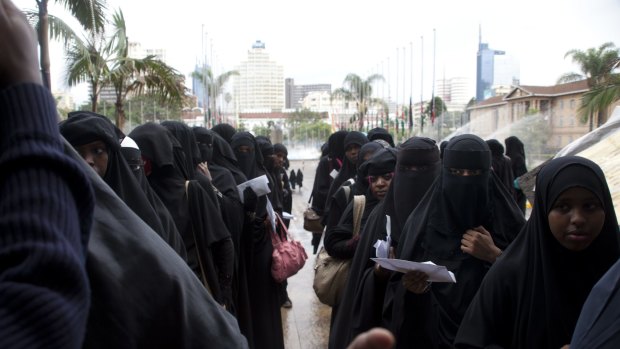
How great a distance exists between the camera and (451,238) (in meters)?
2.83

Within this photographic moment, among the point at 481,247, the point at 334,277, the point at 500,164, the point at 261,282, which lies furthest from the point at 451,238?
the point at 500,164

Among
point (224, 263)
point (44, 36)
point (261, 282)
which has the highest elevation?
point (44, 36)

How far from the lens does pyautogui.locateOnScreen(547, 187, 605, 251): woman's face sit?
2111 mm

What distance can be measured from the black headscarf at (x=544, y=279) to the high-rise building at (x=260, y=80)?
144 meters

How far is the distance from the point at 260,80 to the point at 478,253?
150309 millimetres

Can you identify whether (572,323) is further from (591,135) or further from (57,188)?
(591,135)

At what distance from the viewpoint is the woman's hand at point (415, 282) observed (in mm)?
2574

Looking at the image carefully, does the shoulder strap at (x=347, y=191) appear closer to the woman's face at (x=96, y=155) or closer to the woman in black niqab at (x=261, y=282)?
the woman in black niqab at (x=261, y=282)

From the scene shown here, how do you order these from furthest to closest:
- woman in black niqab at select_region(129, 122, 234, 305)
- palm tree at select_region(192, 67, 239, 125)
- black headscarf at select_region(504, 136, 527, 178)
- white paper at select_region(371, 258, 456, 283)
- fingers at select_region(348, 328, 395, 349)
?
palm tree at select_region(192, 67, 239, 125)
black headscarf at select_region(504, 136, 527, 178)
woman in black niqab at select_region(129, 122, 234, 305)
white paper at select_region(371, 258, 456, 283)
fingers at select_region(348, 328, 395, 349)

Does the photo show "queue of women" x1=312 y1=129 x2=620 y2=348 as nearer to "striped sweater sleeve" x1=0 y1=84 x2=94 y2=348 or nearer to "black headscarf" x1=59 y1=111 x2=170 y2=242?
"black headscarf" x1=59 y1=111 x2=170 y2=242

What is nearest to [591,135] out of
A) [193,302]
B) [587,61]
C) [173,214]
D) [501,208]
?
[501,208]

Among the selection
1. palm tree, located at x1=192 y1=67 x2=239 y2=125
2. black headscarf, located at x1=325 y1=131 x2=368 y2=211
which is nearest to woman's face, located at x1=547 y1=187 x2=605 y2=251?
black headscarf, located at x1=325 y1=131 x2=368 y2=211

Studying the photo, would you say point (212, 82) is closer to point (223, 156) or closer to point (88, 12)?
point (88, 12)

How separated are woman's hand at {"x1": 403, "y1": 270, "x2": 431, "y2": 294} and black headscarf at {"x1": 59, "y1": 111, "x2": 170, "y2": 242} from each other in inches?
44.9
